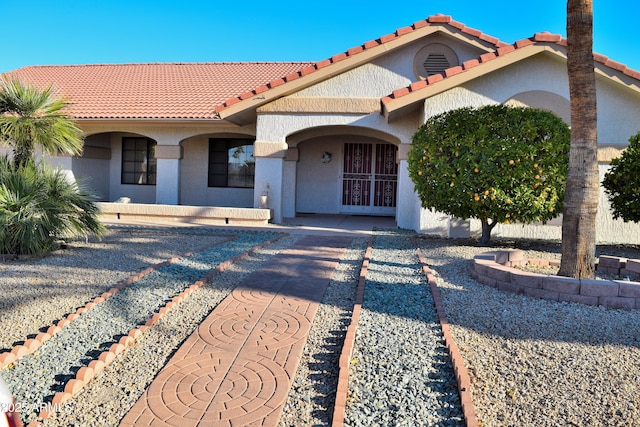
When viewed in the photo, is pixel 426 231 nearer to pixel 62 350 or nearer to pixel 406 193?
pixel 406 193

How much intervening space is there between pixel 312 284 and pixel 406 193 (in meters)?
7.19

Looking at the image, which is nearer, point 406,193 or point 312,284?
point 312,284

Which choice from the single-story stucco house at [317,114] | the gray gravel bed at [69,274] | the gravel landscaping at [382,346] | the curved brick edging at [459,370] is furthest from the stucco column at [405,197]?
the curved brick edging at [459,370]

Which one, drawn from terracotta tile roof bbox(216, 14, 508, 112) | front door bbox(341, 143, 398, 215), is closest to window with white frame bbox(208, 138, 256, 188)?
front door bbox(341, 143, 398, 215)

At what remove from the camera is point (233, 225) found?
44.4 ft

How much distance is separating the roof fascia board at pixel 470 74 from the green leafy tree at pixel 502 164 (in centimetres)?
214

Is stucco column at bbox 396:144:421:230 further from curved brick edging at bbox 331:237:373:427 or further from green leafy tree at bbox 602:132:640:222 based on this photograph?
curved brick edging at bbox 331:237:373:427

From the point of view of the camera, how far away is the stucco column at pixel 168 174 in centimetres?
1597

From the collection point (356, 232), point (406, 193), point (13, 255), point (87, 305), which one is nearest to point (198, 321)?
point (87, 305)

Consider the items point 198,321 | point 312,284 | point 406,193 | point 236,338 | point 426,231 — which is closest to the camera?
point 236,338

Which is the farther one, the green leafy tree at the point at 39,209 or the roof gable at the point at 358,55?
the roof gable at the point at 358,55

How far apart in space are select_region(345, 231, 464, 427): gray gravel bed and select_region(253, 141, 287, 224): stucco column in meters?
7.77

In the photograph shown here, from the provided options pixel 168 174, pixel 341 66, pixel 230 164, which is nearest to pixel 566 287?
pixel 341 66

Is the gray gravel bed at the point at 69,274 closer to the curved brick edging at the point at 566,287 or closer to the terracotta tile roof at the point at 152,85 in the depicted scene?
the curved brick edging at the point at 566,287
